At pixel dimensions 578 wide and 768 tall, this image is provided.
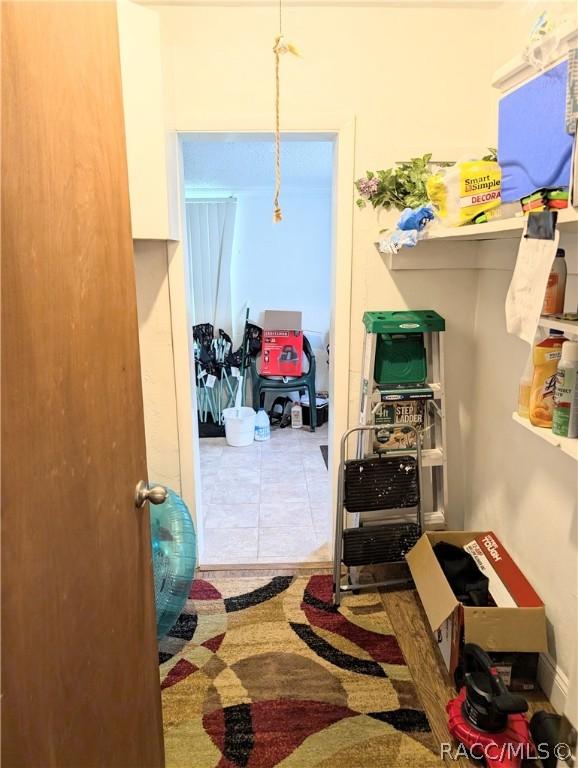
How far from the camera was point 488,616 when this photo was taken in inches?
66.9

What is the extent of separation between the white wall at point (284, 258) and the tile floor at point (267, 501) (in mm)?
1261

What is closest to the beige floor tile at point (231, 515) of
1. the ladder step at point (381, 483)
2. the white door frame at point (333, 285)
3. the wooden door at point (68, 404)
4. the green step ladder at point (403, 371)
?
the white door frame at point (333, 285)

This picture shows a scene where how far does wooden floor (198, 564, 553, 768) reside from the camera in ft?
5.64

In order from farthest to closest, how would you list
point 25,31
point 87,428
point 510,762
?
point 510,762 → point 87,428 → point 25,31

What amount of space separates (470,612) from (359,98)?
6.41 feet

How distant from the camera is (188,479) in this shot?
2.47 meters

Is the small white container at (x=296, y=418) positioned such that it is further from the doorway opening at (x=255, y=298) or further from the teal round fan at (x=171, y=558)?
the teal round fan at (x=171, y=558)

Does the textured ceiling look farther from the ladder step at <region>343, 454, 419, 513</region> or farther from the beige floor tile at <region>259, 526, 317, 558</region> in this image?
the beige floor tile at <region>259, 526, 317, 558</region>

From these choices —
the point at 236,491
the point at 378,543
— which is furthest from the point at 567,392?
the point at 236,491

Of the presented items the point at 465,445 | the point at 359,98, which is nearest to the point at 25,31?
the point at 359,98

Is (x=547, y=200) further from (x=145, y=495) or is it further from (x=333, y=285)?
(x=333, y=285)

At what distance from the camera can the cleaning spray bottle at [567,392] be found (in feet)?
4.05

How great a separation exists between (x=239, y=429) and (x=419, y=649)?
2.69 meters

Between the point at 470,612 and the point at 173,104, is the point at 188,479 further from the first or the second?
the point at 173,104
